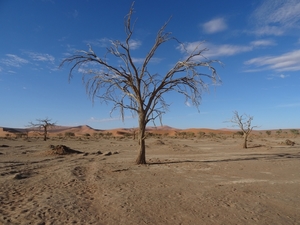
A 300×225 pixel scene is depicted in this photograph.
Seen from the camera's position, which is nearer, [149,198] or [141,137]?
[149,198]

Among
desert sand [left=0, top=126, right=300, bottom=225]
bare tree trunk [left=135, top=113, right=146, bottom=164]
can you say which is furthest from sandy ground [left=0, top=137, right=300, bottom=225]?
bare tree trunk [left=135, top=113, right=146, bottom=164]

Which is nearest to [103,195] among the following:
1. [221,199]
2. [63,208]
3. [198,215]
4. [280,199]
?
[63,208]

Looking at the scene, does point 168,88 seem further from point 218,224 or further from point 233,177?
Result: point 218,224

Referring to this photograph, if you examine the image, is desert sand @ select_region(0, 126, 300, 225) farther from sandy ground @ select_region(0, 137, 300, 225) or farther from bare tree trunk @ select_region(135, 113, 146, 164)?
bare tree trunk @ select_region(135, 113, 146, 164)

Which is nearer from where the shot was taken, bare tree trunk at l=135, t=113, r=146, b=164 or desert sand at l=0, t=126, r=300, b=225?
desert sand at l=0, t=126, r=300, b=225

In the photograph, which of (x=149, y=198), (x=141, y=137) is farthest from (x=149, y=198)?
(x=141, y=137)

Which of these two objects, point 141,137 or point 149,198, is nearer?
point 149,198

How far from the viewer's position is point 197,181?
8.95 meters

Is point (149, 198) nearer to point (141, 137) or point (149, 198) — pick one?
point (149, 198)

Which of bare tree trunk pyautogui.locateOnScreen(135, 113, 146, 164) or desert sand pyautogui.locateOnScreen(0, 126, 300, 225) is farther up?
bare tree trunk pyautogui.locateOnScreen(135, 113, 146, 164)

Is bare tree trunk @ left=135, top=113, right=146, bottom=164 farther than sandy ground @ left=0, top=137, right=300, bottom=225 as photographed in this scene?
Yes

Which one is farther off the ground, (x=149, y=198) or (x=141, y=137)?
(x=141, y=137)

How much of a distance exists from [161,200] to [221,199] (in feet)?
5.50

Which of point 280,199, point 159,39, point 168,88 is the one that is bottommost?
point 280,199
